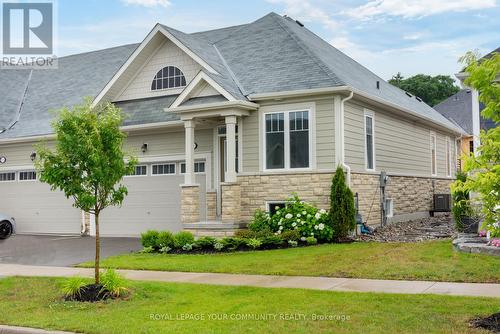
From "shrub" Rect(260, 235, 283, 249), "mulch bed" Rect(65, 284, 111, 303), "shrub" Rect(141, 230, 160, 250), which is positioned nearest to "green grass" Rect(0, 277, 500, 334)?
"mulch bed" Rect(65, 284, 111, 303)

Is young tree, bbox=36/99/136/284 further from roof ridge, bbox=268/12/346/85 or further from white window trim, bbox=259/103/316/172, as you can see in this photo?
roof ridge, bbox=268/12/346/85

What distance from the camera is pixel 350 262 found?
1157 centimetres

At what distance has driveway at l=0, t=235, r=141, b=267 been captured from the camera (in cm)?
1439

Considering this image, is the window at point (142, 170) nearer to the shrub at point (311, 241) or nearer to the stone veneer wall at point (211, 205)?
the stone veneer wall at point (211, 205)

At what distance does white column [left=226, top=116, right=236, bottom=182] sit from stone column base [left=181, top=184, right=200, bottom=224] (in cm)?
120

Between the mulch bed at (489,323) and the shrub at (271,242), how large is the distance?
778 centimetres

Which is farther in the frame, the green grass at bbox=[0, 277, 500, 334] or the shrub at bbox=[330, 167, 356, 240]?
the shrub at bbox=[330, 167, 356, 240]

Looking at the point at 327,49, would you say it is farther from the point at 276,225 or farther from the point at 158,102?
the point at 276,225

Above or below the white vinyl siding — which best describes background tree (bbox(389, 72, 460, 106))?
above

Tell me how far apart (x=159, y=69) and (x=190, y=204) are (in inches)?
202

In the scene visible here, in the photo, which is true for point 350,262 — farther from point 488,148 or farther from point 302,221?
point 488,148

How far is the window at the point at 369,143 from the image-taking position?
57.3 ft

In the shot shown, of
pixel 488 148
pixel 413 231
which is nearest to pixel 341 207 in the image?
pixel 413 231

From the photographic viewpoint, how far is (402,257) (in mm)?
11648
